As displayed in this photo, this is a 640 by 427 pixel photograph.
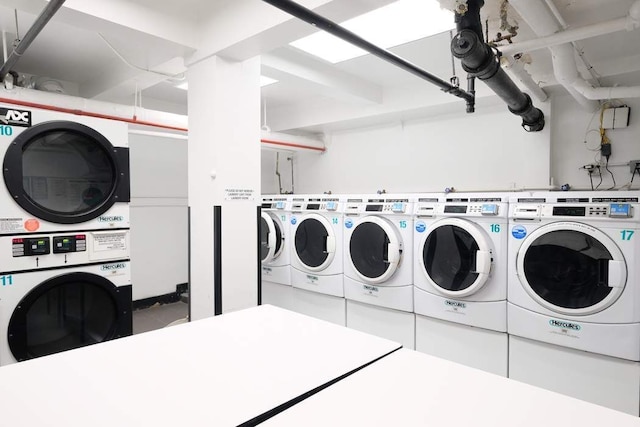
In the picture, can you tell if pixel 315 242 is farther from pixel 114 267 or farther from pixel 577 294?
pixel 577 294

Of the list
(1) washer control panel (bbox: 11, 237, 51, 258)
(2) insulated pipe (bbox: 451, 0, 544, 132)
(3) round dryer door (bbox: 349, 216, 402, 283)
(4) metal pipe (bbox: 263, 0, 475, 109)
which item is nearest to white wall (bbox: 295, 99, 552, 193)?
(3) round dryer door (bbox: 349, 216, 402, 283)

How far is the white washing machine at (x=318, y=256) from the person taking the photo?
13.4 feet

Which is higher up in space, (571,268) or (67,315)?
(571,268)

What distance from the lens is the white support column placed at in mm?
2797

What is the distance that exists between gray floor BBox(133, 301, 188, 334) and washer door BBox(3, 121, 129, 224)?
234 centimetres

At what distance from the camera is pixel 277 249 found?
187 inches

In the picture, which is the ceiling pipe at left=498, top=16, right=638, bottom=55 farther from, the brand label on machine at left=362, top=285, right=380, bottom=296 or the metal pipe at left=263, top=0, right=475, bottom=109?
the brand label on machine at left=362, top=285, right=380, bottom=296

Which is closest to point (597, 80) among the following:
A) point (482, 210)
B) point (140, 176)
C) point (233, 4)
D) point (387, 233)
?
point (482, 210)

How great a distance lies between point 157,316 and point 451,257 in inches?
153

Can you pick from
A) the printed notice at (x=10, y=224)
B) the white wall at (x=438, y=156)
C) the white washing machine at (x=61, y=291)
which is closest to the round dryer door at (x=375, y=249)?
A: the white wall at (x=438, y=156)

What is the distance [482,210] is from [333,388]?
2.48 meters

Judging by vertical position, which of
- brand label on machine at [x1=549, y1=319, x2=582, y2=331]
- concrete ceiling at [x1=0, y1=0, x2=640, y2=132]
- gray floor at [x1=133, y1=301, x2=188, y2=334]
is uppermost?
concrete ceiling at [x1=0, y1=0, x2=640, y2=132]

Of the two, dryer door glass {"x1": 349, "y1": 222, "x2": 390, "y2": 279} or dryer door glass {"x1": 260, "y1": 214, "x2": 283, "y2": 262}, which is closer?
dryer door glass {"x1": 349, "y1": 222, "x2": 390, "y2": 279}

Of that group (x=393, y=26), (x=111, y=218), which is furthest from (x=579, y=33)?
(x=111, y=218)
